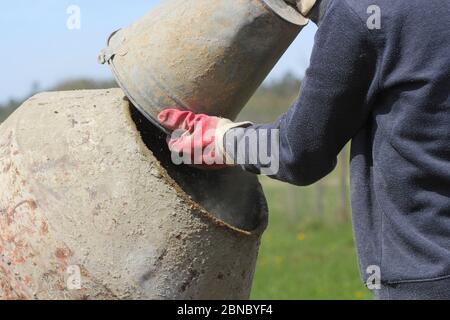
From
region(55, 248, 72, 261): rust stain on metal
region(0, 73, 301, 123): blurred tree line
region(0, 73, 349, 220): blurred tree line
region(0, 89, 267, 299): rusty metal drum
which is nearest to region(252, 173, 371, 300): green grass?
region(0, 73, 349, 220): blurred tree line

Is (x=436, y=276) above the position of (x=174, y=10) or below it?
below

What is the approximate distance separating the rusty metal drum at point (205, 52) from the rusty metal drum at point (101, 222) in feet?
0.60

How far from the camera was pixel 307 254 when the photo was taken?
1058 centimetres

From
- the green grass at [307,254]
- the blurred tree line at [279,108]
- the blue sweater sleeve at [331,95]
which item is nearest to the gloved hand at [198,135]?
the blue sweater sleeve at [331,95]

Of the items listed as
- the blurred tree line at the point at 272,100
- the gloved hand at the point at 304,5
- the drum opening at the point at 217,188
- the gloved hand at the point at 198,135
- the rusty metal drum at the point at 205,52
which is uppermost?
the gloved hand at the point at 304,5

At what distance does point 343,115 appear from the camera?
249cm

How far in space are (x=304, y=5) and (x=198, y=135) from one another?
0.63 m

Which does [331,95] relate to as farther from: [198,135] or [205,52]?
[205,52]

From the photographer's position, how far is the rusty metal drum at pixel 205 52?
3.19m

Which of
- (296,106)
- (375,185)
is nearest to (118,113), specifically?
(296,106)

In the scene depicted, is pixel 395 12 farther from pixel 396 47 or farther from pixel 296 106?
pixel 296 106

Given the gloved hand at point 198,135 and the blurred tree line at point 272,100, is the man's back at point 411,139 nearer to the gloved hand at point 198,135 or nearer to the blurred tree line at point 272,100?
the gloved hand at point 198,135

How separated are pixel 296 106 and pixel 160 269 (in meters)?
1.00

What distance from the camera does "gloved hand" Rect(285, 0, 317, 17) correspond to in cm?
290
